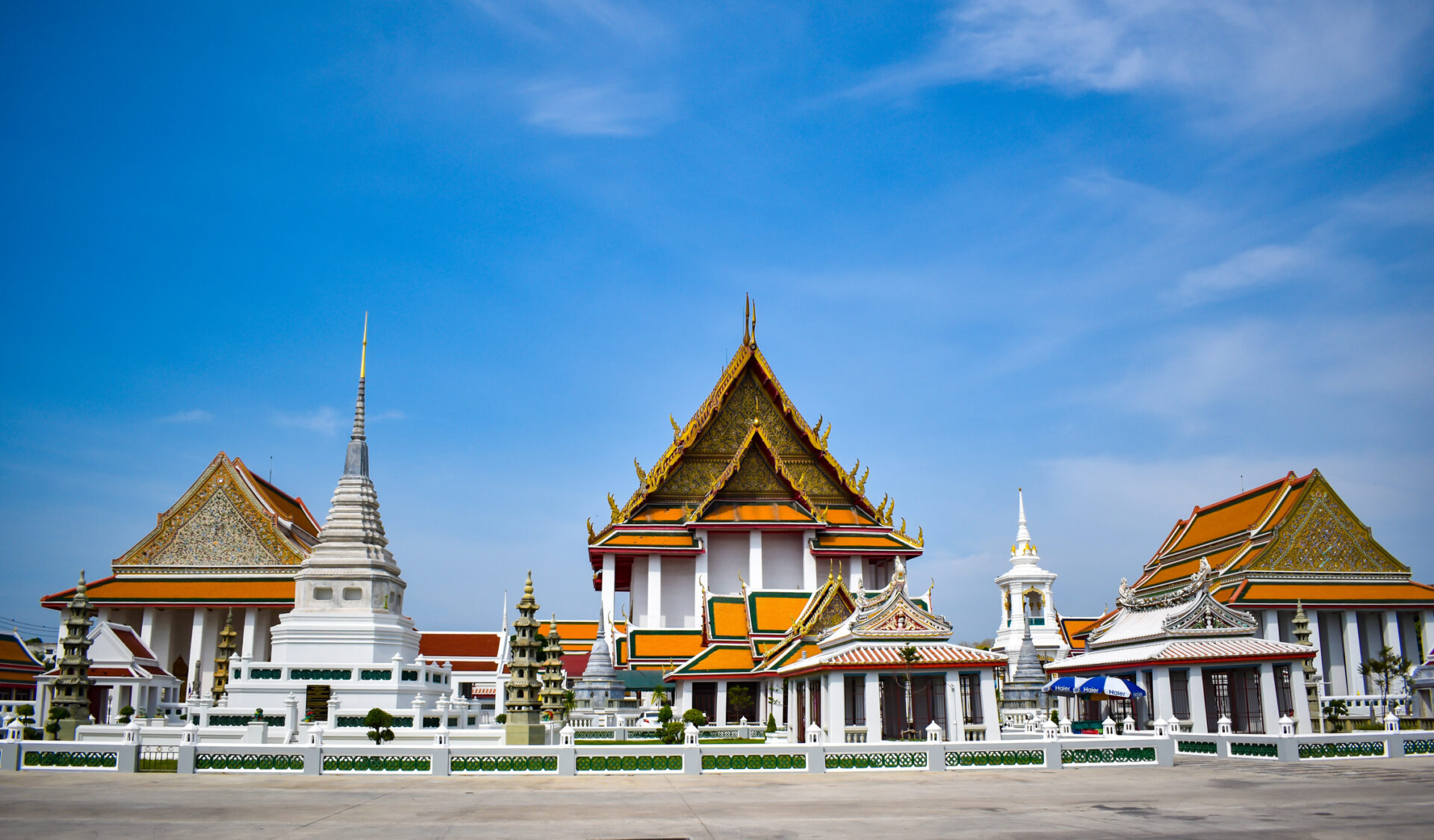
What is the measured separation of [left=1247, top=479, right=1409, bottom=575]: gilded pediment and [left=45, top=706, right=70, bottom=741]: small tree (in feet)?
120

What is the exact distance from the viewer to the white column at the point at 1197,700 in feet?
75.7

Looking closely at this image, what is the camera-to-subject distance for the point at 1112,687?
24.2 meters

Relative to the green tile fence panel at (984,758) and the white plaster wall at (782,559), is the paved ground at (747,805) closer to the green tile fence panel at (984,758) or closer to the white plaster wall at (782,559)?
the green tile fence panel at (984,758)

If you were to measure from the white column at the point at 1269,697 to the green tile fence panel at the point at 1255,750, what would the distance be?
11.4 ft

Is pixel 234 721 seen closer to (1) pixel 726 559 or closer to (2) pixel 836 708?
(2) pixel 836 708

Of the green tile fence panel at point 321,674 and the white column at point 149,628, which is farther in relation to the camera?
the white column at point 149,628

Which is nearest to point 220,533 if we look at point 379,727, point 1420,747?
point 379,727

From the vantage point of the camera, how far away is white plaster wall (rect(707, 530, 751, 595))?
121 feet

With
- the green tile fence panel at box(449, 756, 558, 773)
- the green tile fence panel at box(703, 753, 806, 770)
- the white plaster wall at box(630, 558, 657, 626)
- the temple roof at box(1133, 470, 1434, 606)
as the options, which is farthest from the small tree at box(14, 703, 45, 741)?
the temple roof at box(1133, 470, 1434, 606)

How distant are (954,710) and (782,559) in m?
16.1

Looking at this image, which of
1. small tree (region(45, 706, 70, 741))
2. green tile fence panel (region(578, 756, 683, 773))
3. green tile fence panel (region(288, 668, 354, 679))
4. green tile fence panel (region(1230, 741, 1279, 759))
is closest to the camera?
green tile fence panel (region(578, 756, 683, 773))

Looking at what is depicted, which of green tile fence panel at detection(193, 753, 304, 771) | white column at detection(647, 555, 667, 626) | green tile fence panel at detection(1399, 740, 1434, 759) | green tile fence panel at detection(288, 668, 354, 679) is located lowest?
green tile fence panel at detection(1399, 740, 1434, 759)

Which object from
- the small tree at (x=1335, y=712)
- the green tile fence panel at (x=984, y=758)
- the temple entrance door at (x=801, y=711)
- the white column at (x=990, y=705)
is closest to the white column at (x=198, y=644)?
the temple entrance door at (x=801, y=711)

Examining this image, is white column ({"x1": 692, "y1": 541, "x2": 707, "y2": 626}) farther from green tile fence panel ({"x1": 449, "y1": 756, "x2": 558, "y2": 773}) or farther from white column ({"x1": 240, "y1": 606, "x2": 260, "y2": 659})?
green tile fence panel ({"x1": 449, "y1": 756, "x2": 558, "y2": 773})
